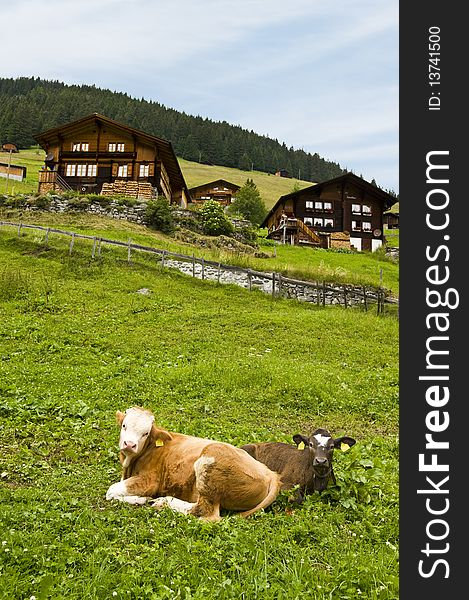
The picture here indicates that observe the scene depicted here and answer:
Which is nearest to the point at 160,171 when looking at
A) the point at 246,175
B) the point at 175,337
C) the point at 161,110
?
the point at 175,337

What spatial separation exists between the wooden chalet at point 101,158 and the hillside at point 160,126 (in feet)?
289

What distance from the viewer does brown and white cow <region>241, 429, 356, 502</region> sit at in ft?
21.9

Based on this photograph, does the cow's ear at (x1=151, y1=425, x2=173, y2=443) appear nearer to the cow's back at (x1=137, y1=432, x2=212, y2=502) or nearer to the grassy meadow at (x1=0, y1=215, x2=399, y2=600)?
the cow's back at (x1=137, y1=432, x2=212, y2=502)

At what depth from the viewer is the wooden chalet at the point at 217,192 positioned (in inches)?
3883

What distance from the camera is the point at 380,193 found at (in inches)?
2427

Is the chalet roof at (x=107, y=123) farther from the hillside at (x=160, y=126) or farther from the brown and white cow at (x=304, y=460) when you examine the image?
the hillside at (x=160, y=126)

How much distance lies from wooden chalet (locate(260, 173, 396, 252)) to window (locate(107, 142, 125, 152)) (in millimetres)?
19288

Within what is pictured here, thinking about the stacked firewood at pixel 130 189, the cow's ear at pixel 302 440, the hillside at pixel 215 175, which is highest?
the hillside at pixel 215 175

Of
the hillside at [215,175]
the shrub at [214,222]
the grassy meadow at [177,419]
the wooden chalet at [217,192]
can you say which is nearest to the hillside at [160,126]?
the hillside at [215,175]

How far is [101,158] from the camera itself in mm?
50844

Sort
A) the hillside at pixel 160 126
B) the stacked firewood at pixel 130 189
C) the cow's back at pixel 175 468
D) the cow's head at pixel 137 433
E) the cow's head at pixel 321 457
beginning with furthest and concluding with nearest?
the hillside at pixel 160 126 < the stacked firewood at pixel 130 189 < the cow's head at pixel 321 457 < the cow's head at pixel 137 433 < the cow's back at pixel 175 468

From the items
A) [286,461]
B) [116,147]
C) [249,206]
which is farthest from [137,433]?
[249,206]

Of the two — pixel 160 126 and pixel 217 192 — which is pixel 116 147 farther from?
pixel 160 126

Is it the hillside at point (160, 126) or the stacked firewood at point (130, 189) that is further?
the hillside at point (160, 126)
